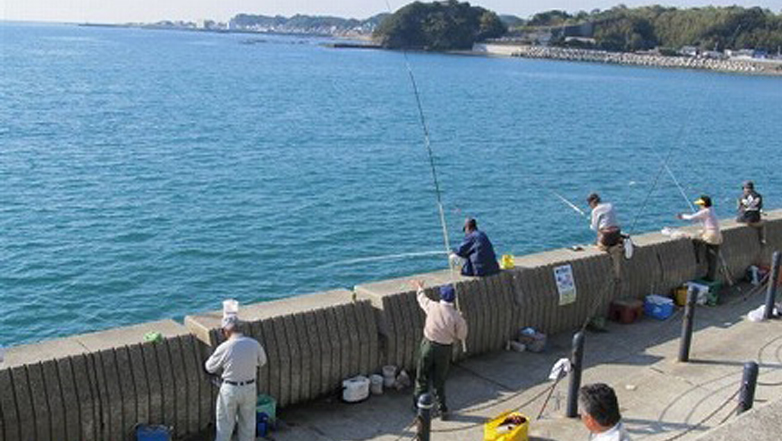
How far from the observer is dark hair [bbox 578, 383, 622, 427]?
502 cm

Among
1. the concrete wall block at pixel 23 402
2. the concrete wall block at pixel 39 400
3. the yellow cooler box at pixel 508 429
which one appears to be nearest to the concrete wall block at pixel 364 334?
the yellow cooler box at pixel 508 429

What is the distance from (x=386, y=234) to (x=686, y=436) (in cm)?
1996

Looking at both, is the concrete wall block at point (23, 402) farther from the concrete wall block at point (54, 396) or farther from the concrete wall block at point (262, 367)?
the concrete wall block at point (262, 367)

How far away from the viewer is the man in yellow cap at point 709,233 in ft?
47.9

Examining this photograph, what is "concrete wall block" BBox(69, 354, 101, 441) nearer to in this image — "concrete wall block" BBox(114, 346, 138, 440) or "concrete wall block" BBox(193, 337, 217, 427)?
"concrete wall block" BBox(114, 346, 138, 440)

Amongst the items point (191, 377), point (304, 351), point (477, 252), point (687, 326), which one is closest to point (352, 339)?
point (304, 351)

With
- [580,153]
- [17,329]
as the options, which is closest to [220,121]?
[580,153]

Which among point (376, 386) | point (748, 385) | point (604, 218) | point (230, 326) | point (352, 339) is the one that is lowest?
point (376, 386)

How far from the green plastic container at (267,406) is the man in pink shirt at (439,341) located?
1.61 m

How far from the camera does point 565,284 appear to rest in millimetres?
12438

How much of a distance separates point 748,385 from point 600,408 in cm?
468

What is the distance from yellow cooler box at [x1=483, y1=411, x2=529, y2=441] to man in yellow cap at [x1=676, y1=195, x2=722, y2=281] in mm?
7279

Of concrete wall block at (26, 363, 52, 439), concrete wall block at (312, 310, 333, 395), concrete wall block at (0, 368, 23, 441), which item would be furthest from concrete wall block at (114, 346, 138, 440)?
concrete wall block at (312, 310, 333, 395)

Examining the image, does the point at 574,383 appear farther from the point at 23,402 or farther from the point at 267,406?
the point at 23,402
